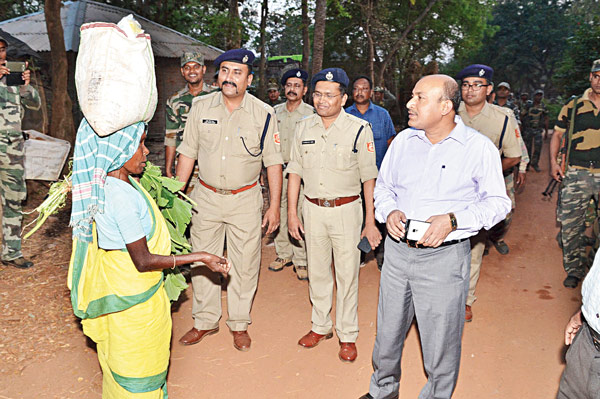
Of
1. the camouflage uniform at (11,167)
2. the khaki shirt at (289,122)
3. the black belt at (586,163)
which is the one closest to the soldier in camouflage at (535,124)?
the black belt at (586,163)

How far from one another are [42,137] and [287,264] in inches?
179

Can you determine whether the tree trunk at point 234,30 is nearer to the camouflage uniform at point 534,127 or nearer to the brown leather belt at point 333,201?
the camouflage uniform at point 534,127

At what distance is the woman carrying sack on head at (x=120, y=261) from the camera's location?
2.52 metres

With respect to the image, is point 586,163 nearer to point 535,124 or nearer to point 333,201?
point 333,201

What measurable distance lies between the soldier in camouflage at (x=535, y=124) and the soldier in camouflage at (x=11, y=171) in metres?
12.2

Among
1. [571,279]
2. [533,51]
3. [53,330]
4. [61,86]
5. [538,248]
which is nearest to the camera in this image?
[53,330]

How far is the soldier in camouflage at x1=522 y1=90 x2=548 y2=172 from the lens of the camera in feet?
42.2

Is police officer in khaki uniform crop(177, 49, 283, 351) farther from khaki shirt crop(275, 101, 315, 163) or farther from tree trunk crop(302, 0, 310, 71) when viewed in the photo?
tree trunk crop(302, 0, 310, 71)

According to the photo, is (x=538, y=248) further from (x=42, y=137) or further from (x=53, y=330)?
(x=42, y=137)

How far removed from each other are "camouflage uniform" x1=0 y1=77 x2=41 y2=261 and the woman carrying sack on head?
3.85 m

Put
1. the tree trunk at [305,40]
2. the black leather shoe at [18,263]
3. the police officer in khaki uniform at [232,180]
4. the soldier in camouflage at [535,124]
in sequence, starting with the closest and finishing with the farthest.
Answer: the police officer in khaki uniform at [232,180], the black leather shoe at [18,263], the tree trunk at [305,40], the soldier in camouflage at [535,124]

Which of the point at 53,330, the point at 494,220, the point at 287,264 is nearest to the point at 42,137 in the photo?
the point at 53,330

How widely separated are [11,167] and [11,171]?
0.17 feet

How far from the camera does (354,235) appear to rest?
13.8 feet
